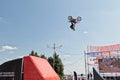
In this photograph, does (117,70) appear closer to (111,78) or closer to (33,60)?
(111,78)

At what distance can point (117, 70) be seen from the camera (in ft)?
132

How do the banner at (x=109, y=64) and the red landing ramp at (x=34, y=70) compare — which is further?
the banner at (x=109, y=64)

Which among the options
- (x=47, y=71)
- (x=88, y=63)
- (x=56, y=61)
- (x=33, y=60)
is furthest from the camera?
(x=56, y=61)

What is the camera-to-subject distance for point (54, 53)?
4753 cm

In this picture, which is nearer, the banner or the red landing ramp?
the red landing ramp

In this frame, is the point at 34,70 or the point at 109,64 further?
the point at 109,64

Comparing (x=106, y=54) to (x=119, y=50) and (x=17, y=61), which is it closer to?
(x=119, y=50)

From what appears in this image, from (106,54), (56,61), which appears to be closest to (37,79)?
(106,54)

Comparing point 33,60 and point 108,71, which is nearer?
point 33,60

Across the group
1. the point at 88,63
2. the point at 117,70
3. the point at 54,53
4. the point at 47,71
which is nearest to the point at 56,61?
the point at 54,53

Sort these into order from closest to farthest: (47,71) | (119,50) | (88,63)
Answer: (47,71) → (119,50) → (88,63)

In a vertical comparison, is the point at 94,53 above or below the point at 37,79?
above

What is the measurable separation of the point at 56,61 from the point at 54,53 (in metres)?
1.68

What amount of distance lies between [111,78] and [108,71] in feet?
4.67
